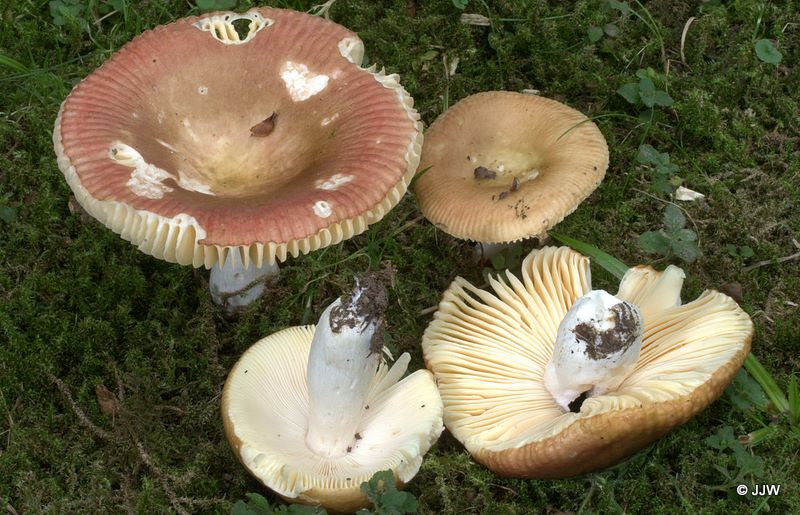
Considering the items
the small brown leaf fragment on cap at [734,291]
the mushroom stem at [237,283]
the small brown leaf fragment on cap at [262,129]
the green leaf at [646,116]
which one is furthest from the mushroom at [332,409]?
the green leaf at [646,116]

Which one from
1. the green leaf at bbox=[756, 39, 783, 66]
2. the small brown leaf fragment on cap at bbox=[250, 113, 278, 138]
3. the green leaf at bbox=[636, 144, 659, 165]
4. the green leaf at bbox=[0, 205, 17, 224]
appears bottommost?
the green leaf at bbox=[0, 205, 17, 224]

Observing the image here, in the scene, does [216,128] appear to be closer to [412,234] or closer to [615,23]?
[412,234]

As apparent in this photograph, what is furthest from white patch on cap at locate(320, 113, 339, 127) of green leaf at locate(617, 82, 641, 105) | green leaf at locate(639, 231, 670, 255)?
green leaf at locate(617, 82, 641, 105)

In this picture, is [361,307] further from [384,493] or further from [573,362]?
[573,362]

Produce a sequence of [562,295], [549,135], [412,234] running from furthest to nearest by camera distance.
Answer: [412,234] < [549,135] < [562,295]

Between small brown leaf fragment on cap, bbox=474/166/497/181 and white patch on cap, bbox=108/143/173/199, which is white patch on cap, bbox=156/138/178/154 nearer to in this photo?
white patch on cap, bbox=108/143/173/199

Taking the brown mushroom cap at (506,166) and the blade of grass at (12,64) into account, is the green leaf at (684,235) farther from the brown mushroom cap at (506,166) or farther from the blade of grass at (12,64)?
the blade of grass at (12,64)

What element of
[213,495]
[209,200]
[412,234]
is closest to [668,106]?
[412,234]
